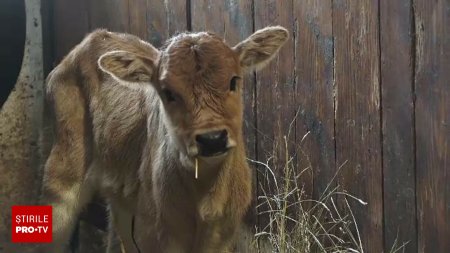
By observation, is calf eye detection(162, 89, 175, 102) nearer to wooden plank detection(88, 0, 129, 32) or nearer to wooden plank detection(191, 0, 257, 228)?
wooden plank detection(191, 0, 257, 228)

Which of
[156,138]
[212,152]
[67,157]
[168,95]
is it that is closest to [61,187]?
[67,157]

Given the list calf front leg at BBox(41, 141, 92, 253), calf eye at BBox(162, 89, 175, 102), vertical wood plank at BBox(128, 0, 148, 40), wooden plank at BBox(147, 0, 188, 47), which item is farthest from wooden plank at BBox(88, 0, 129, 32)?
calf eye at BBox(162, 89, 175, 102)

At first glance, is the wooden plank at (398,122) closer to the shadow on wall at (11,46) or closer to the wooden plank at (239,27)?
the wooden plank at (239,27)

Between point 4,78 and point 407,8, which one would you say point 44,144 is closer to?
point 4,78

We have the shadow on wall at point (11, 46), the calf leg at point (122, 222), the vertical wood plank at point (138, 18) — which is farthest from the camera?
the shadow on wall at point (11, 46)

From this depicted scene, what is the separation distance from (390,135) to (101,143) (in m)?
2.26

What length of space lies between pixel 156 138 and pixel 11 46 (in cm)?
242

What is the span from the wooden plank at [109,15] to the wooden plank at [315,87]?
1904mm

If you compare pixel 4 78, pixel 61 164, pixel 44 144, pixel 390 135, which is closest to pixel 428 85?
pixel 390 135

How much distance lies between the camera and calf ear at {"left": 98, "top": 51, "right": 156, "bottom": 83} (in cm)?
448

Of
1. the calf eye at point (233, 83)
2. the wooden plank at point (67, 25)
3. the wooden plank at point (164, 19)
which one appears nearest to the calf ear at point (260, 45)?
the calf eye at point (233, 83)

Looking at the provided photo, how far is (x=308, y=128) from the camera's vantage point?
5.08m

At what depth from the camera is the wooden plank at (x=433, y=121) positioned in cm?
421

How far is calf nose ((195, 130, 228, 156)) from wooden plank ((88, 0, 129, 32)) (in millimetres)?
2699
